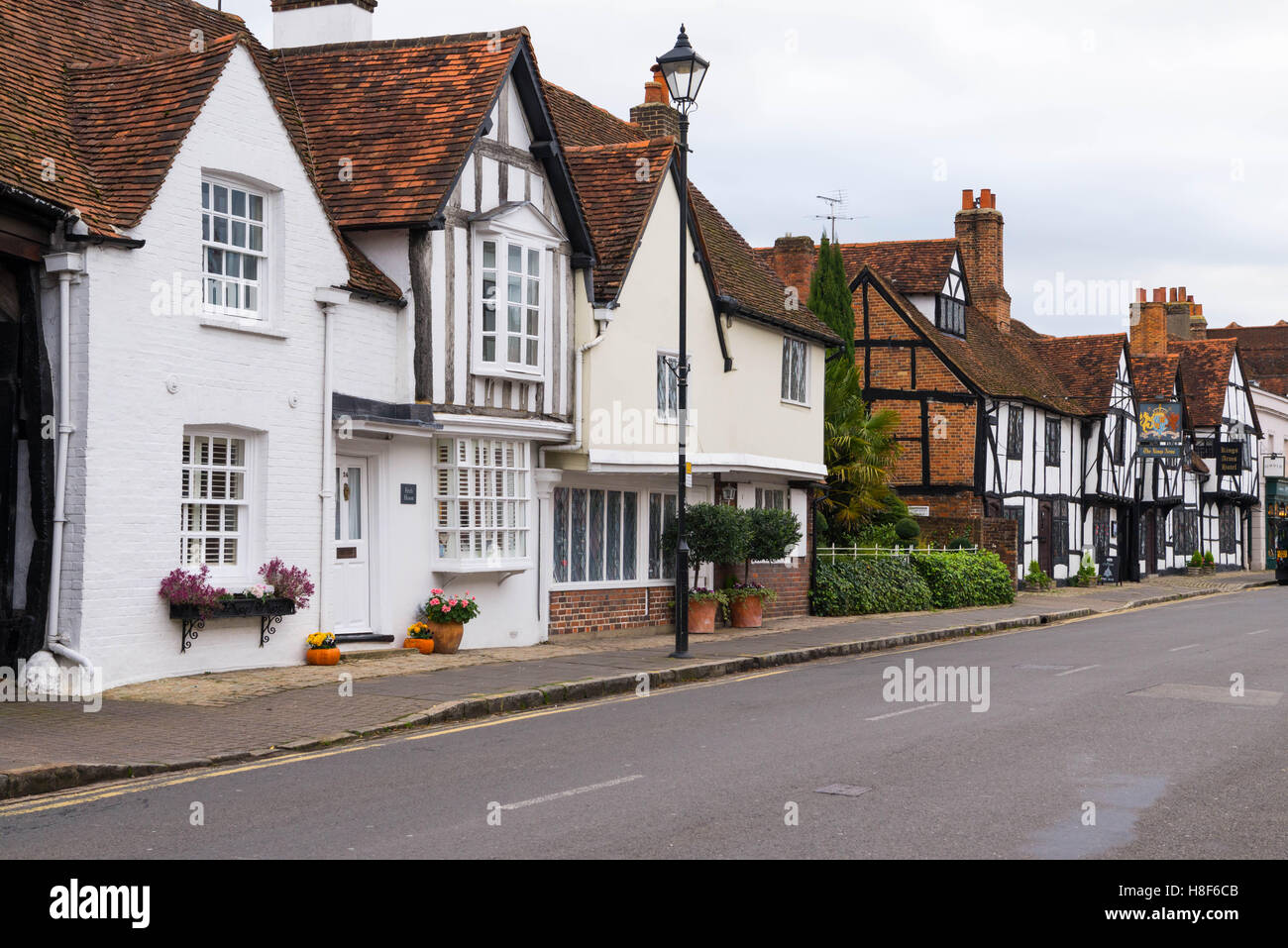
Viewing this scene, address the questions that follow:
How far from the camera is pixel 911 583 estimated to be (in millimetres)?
29734

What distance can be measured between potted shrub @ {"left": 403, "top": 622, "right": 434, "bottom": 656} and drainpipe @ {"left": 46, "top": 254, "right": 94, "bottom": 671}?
4.77 meters

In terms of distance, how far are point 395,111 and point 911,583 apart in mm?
15988

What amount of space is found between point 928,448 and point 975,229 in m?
9.84

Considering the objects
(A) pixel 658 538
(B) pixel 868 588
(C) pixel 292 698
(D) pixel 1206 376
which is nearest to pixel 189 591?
(C) pixel 292 698

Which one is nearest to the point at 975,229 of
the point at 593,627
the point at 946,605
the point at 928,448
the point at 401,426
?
the point at 928,448

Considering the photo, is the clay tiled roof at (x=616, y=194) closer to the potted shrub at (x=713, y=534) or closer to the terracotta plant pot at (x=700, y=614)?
the potted shrub at (x=713, y=534)

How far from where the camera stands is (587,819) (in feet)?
27.2

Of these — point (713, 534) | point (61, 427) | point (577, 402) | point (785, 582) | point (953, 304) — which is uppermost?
point (953, 304)

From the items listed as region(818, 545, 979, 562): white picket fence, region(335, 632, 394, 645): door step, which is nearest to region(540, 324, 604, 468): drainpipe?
region(335, 632, 394, 645): door step

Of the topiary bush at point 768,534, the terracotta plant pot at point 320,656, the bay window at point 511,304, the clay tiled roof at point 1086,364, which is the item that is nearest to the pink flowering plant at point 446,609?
the terracotta plant pot at point 320,656

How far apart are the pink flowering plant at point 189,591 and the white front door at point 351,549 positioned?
2359 mm

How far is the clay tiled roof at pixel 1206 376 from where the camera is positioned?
58094 millimetres

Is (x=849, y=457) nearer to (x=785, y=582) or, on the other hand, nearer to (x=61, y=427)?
(x=785, y=582)
